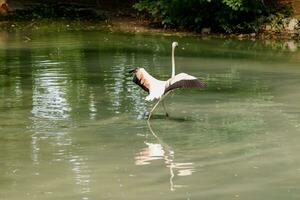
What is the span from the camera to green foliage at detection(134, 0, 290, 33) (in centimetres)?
2156

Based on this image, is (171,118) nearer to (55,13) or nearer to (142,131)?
(142,131)

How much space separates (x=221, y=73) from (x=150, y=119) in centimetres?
468

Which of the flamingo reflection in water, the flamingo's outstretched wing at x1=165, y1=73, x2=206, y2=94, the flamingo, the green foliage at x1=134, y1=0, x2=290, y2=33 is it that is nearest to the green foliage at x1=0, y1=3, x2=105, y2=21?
the green foliage at x1=134, y1=0, x2=290, y2=33

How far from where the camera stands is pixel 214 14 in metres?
22.0

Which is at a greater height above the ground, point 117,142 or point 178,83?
point 178,83

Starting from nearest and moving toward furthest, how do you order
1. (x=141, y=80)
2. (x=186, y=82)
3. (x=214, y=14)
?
(x=186, y=82) → (x=141, y=80) → (x=214, y=14)

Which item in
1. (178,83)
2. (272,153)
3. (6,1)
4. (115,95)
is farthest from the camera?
(6,1)

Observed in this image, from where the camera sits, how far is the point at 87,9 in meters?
26.5

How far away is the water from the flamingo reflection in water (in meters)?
0.01

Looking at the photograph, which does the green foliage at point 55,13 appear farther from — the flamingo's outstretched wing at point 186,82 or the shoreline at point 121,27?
the flamingo's outstretched wing at point 186,82

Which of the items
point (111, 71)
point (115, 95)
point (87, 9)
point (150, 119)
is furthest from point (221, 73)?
point (87, 9)

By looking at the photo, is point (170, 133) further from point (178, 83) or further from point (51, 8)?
point (51, 8)

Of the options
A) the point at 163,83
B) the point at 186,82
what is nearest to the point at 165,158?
the point at 186,82

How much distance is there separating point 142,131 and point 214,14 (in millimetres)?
13249
